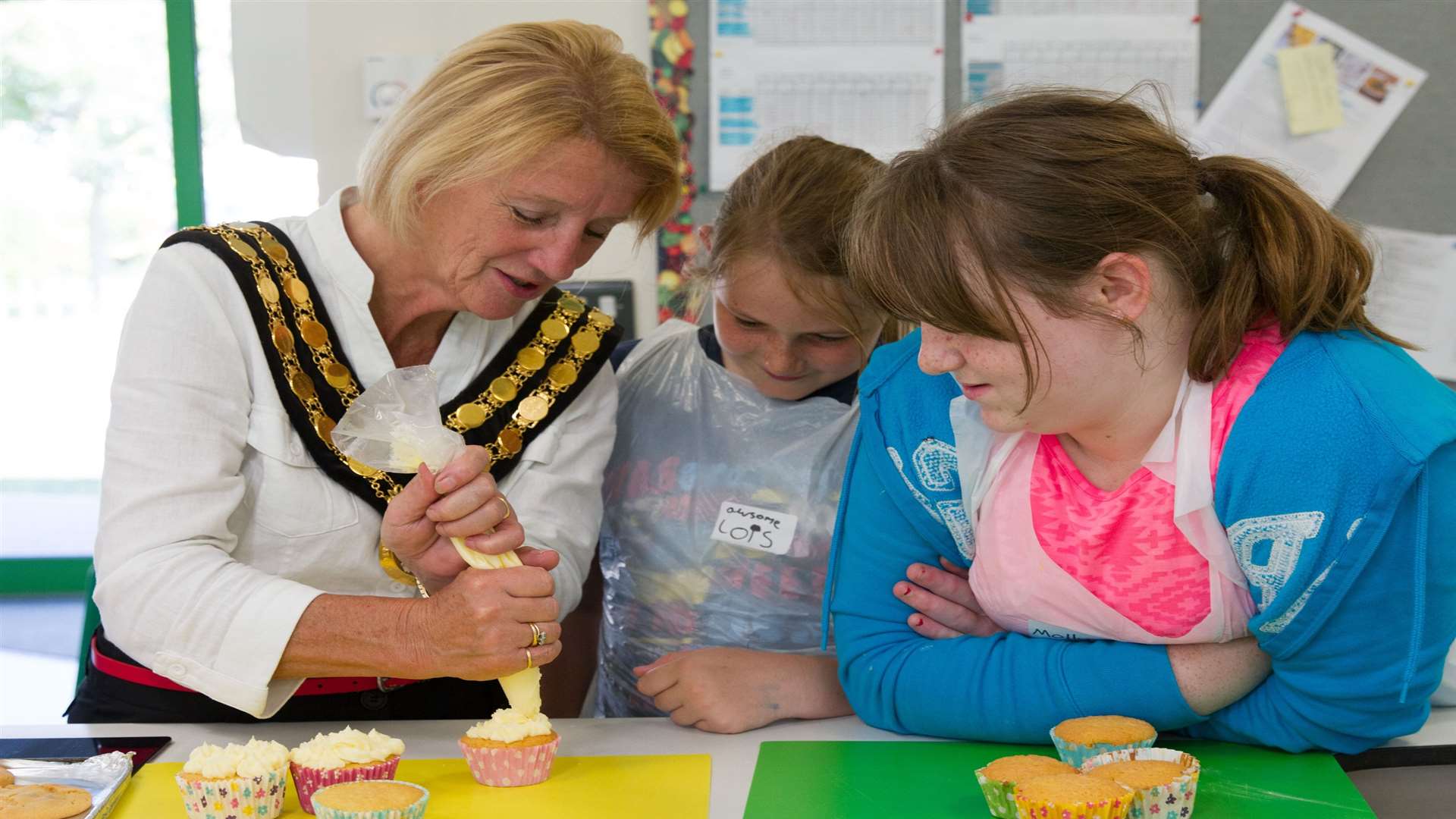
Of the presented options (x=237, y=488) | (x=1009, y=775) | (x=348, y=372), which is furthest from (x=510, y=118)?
(x=1009, y=775)

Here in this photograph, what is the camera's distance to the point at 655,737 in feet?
4.08

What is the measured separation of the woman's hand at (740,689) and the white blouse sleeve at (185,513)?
377 mm

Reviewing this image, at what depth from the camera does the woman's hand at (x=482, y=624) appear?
3.80 ft

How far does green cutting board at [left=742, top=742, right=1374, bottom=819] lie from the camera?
102 cm

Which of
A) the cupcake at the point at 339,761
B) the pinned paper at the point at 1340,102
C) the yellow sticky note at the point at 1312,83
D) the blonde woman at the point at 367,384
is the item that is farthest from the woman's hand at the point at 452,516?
the yellow sticky note at the point at 1312,83

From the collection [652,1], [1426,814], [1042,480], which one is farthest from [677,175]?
[652,1]

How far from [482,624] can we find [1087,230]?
2.13 ft

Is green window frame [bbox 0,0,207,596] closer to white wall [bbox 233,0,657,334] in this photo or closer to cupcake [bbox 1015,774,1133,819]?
white wall [bbox 233,0,657,334]

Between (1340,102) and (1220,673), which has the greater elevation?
(1340,102)

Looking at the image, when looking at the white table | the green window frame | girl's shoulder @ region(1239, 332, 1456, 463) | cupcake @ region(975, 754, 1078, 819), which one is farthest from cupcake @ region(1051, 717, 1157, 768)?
the green window frame

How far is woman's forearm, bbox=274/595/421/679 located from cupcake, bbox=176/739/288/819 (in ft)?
0.44

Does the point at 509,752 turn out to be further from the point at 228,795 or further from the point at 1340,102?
the point at 1340,102

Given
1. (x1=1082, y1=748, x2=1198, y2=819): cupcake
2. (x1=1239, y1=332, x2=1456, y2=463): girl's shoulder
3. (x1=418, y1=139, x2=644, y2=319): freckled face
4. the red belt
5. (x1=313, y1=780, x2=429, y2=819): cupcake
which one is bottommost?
the red belt

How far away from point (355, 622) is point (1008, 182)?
0.72m
